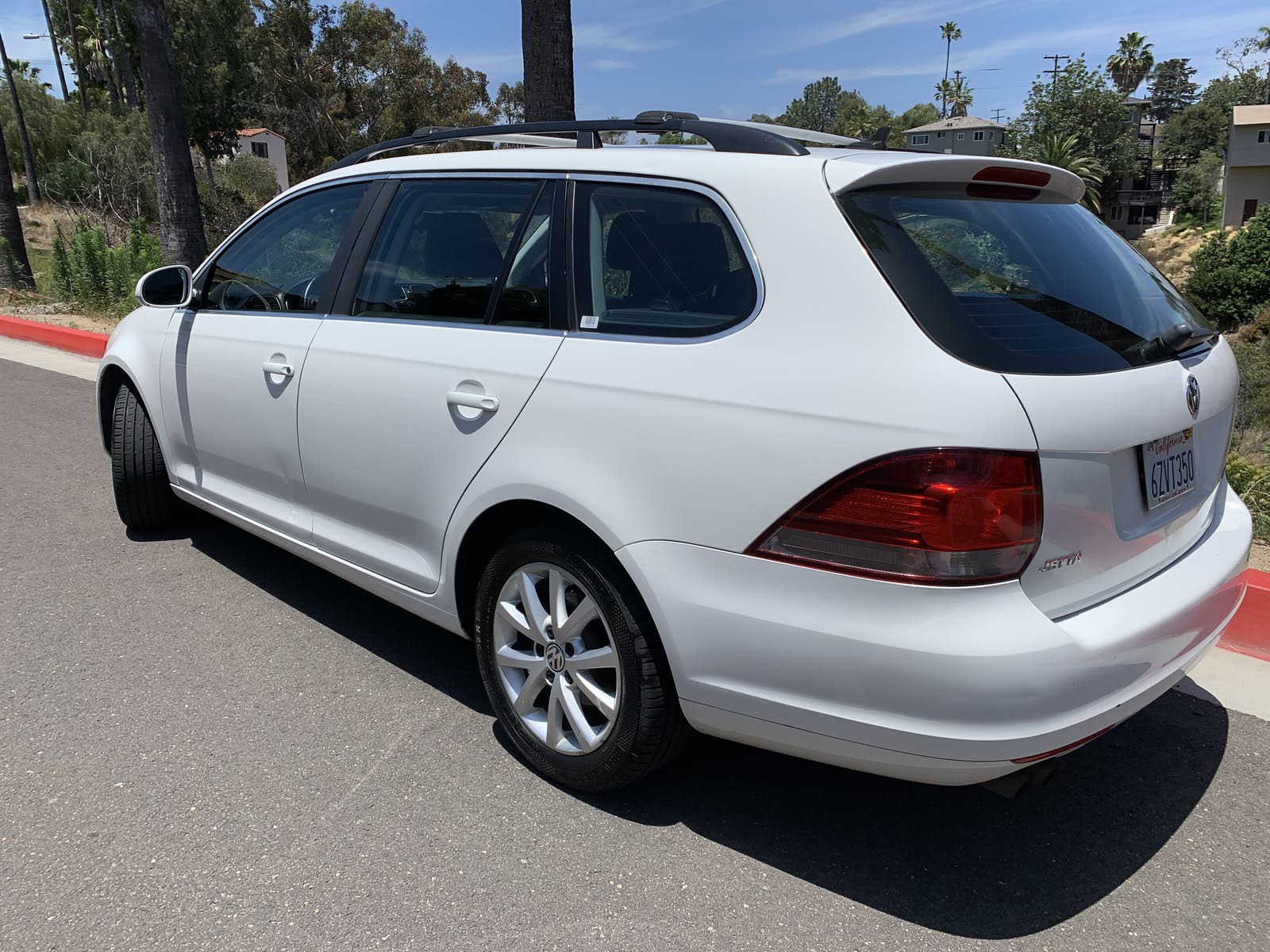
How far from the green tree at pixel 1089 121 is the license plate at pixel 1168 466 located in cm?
8359

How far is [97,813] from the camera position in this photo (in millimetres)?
2746

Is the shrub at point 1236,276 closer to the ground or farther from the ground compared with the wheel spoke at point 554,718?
closer to the ground

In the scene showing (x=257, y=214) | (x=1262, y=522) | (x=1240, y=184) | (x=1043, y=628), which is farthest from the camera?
(x=1240, y=184)

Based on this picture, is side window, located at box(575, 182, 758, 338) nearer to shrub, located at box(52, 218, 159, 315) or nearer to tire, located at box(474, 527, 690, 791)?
tire, located at box(474, 527, 690, 791)

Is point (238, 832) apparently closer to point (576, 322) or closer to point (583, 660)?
point (583, 660)

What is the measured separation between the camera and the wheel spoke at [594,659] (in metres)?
2.59

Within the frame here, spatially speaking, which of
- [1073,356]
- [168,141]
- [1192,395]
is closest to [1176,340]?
[1192,395]

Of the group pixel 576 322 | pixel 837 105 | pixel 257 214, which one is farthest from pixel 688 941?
pixel 837 105

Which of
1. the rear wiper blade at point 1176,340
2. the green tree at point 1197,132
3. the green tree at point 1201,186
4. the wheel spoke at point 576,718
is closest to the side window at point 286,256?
the wheel spoke at point 576,718

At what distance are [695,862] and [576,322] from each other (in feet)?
4.79

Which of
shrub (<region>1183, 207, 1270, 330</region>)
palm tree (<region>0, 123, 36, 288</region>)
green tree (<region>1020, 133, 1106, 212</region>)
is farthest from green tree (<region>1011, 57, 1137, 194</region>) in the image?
palm tree (<region>0, 123, 36, 288</region>)

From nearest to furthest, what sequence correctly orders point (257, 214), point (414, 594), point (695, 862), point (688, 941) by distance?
point (688, 941), point (695, 862), point (414, 594), point (257, 214)

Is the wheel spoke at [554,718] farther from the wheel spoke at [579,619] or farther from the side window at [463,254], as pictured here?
the side window at [463,254]

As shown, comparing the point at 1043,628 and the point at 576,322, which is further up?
the point at 576,322
